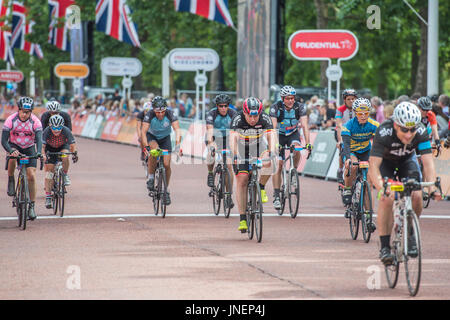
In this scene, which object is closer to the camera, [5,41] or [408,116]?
[408,116]

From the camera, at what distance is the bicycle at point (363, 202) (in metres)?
12.7

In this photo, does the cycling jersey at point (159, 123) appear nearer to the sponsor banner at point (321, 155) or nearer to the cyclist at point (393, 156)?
the cyclist at point (393, 156)

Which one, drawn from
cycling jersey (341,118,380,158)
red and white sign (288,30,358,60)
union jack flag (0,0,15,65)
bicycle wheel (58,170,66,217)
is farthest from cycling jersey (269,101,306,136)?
union jack flag (0,0,15,65)

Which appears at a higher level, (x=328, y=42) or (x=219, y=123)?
(x=328, y=42)

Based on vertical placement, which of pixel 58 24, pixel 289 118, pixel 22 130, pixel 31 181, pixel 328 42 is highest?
pixel 58 24

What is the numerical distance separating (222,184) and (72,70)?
38.7 meters

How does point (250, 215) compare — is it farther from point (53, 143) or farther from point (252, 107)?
point (53, 143)

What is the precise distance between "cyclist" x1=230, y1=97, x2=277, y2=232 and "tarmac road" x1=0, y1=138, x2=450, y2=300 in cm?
61

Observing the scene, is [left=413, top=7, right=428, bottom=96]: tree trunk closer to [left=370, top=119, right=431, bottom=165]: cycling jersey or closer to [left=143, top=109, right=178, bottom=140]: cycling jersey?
[left=143, top=109, right=178, bottom=140]: cycling jersey

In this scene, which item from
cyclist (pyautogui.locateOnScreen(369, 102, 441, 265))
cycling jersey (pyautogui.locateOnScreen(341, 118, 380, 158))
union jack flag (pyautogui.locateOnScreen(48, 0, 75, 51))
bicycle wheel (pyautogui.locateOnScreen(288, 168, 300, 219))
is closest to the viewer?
cyclist (pyautogui.locateOnScreen(369, 102, 441, 265))

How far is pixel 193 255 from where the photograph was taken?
1175cm

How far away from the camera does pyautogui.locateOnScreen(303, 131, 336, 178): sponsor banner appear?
23.8 meters

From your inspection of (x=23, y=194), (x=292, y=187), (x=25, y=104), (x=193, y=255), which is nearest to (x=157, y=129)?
(x=292, y=187)

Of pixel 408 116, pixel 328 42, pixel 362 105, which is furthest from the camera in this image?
pixel 328 42
